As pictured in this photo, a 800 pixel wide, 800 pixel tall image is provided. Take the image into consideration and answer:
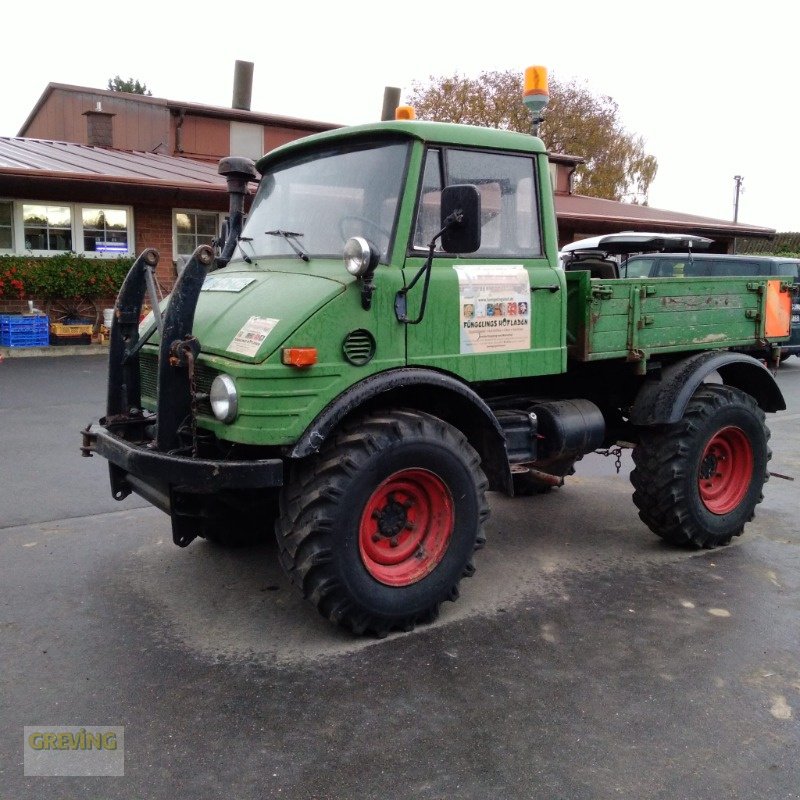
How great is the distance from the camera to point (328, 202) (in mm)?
4316

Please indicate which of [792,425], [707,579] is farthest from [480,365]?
[792,425]

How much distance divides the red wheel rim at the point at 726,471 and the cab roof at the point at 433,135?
2339 mm

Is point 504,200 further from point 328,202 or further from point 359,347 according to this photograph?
point 359,347

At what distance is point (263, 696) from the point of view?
344 centimetres

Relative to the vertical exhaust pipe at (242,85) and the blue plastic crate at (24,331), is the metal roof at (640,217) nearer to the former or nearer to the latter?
the vertical exhaust pipe at (242,85)

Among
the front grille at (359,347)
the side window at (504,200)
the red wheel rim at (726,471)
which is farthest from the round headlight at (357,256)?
the red wheel rim at (726,471)

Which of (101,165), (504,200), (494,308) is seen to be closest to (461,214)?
(494,308)

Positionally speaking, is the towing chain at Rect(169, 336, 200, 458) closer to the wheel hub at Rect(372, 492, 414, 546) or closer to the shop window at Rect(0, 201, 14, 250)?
the wheel hub at Rect(372, 492, 414, 546)

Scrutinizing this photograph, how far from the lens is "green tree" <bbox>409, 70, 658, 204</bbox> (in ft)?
118

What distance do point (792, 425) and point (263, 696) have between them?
28.4 ft

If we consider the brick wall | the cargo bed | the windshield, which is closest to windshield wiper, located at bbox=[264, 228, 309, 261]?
the windshield

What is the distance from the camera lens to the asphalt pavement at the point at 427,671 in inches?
115

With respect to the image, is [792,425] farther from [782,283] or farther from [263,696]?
[263,696]

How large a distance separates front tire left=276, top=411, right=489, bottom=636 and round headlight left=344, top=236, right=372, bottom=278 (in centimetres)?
72
